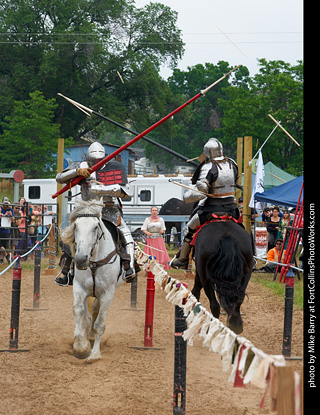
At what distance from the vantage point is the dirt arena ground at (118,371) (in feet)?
19.3

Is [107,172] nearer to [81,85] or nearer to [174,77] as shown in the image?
[81,85]

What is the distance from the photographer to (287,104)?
152 ft

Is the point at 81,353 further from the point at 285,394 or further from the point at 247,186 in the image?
the point at 247,186

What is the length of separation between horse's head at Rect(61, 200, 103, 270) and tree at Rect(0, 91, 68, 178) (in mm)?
31191

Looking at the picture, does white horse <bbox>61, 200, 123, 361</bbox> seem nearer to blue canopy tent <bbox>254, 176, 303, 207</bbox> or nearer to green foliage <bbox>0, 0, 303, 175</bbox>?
blue canopy tent <bbox>254, 176, 303, 207</bbox>

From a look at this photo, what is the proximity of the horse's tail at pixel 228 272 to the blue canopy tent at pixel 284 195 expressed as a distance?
36.4 ft

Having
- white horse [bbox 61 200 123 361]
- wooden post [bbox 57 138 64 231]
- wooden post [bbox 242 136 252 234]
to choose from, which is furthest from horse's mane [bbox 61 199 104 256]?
wooden post [bbox 57 138 64 231]

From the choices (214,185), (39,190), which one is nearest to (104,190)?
(214,185)

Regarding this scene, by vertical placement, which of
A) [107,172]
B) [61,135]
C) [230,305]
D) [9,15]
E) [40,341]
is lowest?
[40,341]

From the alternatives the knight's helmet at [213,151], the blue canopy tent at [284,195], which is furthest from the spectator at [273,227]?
the knight's helmet at [213,151]
